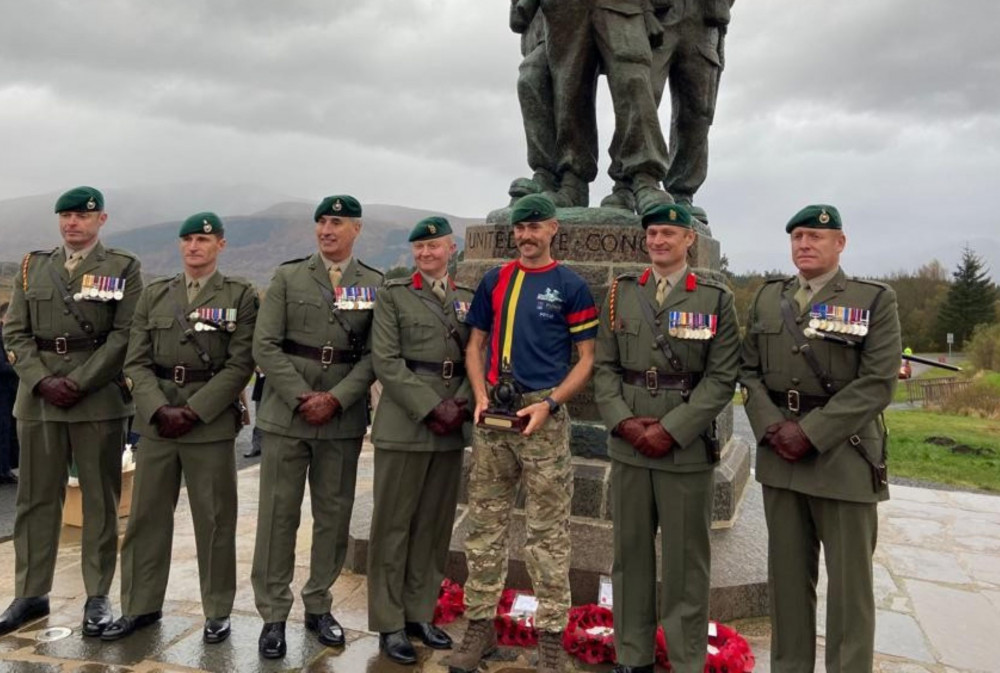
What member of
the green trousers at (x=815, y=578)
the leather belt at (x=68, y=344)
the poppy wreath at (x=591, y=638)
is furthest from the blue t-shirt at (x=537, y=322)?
the leather belt at (x=68, y=344)

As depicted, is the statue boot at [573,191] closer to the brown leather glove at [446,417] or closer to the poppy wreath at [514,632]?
the brown leather glove at [446,417]

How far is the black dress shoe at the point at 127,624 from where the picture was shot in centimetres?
344

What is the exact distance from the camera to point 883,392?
2686 mm

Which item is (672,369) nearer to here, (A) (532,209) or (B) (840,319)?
(B) (840,319)

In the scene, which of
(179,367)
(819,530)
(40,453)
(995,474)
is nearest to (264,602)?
(179,367)

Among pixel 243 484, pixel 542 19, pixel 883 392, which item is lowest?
pixel 243 484

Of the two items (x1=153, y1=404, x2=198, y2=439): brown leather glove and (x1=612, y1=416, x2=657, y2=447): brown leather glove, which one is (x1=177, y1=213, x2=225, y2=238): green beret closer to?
(x1=153, y1=404, x2=198, y2=439): brown leather glove

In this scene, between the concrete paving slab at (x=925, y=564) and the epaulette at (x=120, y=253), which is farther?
the concrete paving slab at (x=925, y=564)

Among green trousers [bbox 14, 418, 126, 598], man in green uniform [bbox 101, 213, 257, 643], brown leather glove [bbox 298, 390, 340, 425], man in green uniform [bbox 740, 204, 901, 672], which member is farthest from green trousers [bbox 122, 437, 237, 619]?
man in green uniform [bbox 740, 204, 901, 672]

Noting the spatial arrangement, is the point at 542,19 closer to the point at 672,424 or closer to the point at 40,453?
the point at 672,424

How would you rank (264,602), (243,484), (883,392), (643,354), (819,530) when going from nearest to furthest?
(883,392), (819,530), (643,354), (264,602), (243,484)

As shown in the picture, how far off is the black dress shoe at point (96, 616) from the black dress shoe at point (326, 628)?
36.6 inches

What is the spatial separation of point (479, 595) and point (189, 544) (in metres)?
2.61

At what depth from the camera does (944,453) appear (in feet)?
33.5
